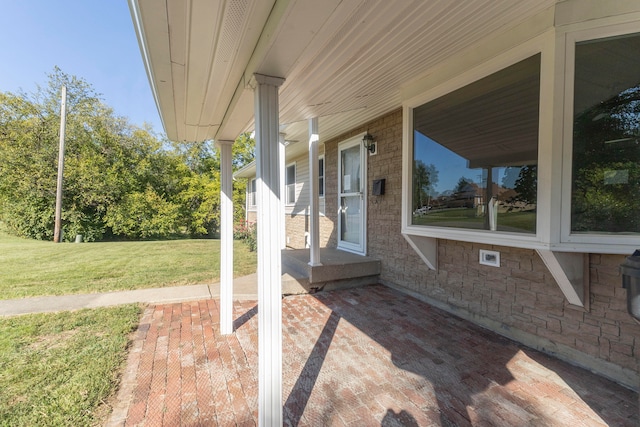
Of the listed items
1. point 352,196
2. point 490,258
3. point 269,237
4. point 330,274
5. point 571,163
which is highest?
point 571,163

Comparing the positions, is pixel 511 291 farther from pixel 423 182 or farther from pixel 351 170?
pixel 351 170

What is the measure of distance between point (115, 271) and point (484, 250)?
6.66 meters

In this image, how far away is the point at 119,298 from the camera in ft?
13.8

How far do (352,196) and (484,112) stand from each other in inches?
132

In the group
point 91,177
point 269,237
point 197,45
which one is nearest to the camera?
point 197,45

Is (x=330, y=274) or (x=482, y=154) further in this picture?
(x=330, y=274)

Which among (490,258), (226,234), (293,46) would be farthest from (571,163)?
(226,234)

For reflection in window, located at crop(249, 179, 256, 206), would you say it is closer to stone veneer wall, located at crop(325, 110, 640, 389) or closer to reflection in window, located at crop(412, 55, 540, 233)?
stone veneer wall, located at crop(325, 110, 640, 389)

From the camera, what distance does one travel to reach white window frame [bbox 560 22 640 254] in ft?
6.81

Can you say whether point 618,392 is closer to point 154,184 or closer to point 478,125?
point 478,125

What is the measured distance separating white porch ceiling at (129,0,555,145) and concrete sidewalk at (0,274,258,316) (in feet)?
7.92

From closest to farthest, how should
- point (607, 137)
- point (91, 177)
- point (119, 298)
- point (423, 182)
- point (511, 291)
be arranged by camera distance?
point (607, 137) → point (511, 291) → point (423, 182) → point (119, 298) → point (91, 177)

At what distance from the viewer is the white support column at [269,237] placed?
68.3 inches

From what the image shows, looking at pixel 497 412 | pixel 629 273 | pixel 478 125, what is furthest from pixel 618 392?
pixel 478 125
